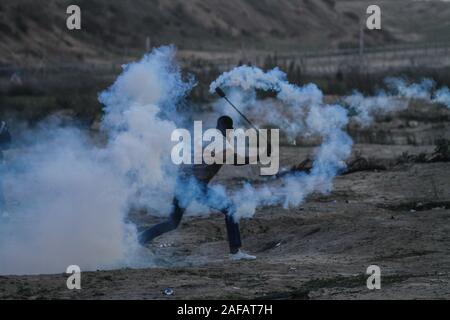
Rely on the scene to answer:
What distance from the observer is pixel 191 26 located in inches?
2429

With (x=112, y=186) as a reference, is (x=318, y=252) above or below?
below

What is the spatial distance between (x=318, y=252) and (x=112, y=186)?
9.54ft

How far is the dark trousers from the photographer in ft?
42.0

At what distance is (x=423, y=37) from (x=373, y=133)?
4784cm

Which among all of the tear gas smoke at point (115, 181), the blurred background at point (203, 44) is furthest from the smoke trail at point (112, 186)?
the blurred background at point (203, 44)

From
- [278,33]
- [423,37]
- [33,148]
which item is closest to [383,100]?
[33,148]

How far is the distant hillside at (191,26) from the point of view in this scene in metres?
48.7

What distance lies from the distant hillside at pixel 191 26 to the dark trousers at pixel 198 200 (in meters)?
31.7

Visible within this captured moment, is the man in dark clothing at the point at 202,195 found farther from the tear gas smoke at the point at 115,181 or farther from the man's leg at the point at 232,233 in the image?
the tear gas smoke at the point at 115,181

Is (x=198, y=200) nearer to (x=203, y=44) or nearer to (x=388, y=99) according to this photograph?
(x=388, y=99)

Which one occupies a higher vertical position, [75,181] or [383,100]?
[383,100]

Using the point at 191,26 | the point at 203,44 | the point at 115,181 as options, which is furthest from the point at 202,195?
the point at 191,26
